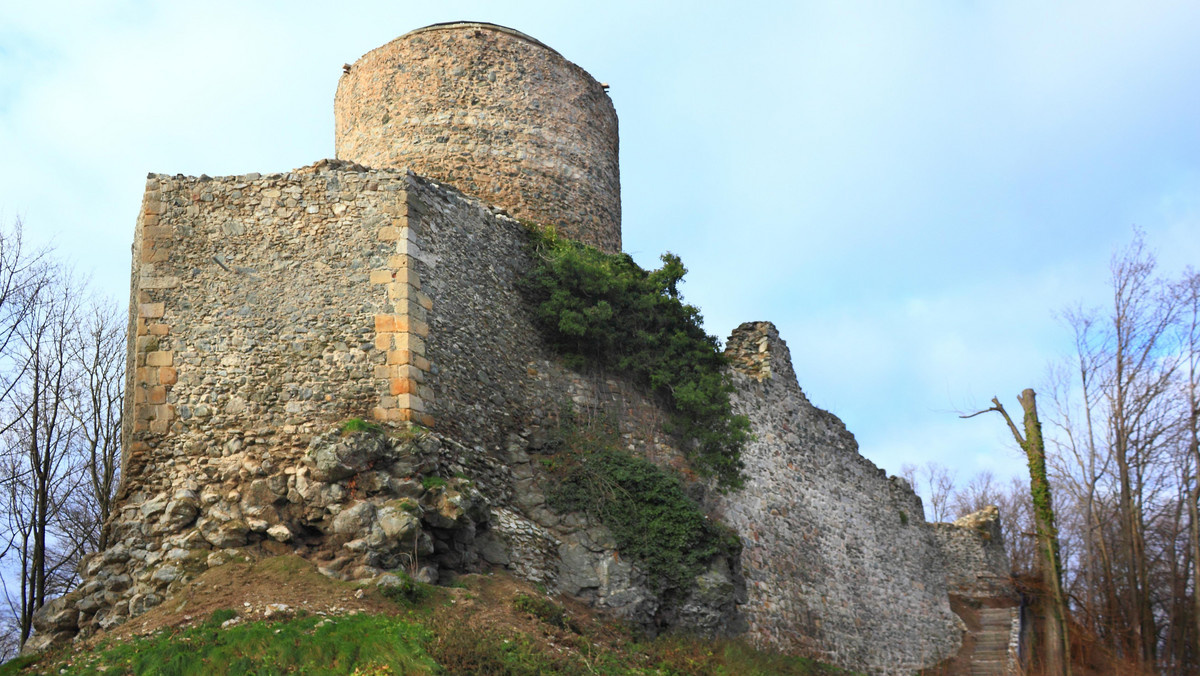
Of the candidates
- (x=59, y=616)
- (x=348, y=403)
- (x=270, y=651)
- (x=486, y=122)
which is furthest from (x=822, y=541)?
(x=59, y=616)

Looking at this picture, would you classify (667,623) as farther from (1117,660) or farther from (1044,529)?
(1117,660)

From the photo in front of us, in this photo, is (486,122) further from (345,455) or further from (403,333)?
(345,455)

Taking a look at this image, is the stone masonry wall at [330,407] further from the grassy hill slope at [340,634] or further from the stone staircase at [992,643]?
the stone staircase at [992,643]

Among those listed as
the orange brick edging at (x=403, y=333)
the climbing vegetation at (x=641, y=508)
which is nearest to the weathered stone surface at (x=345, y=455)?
the orange brick edging at (x=403, y=333)

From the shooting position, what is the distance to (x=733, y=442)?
55.3 ft

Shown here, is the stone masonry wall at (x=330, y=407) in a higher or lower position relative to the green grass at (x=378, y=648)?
higher

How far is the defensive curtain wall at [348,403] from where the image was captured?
1168cm

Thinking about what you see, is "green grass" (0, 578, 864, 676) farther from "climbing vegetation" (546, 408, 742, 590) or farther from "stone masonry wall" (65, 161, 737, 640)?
"climbing vegetation" (546, 408, 742, 590)

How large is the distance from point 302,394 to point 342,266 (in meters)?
1.70

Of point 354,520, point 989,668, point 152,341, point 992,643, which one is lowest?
point 989,668

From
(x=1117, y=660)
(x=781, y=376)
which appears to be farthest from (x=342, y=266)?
(x=1117, y=660)

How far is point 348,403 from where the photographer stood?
1264 cm

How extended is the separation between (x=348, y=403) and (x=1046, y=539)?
40.7 ft

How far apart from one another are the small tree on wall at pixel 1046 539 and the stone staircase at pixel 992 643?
1909mm
